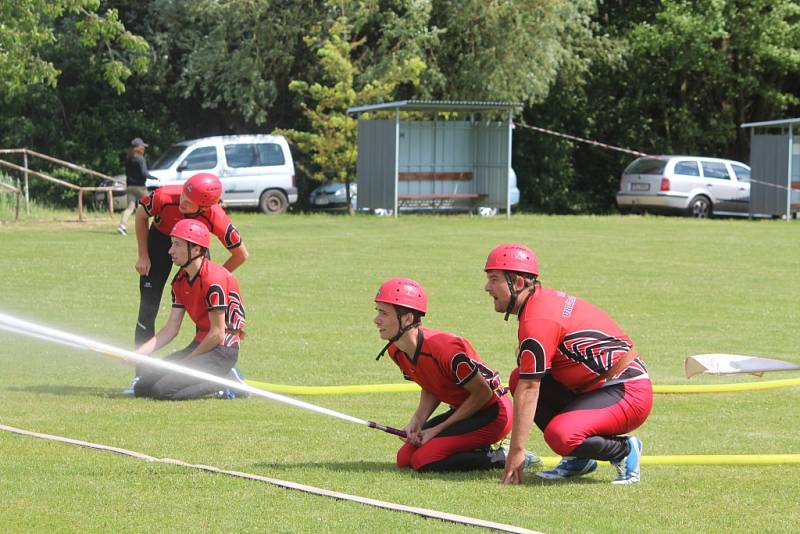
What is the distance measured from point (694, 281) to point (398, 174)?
1585cm

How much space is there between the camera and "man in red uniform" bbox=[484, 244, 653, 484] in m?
7.17

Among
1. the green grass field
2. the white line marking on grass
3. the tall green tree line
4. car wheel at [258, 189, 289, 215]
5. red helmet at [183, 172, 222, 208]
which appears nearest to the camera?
the white line marking on grass

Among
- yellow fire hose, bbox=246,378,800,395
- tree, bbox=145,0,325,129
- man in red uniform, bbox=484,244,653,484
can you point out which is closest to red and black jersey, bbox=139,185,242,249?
yellow fire hose, bbox=246,378,800,395

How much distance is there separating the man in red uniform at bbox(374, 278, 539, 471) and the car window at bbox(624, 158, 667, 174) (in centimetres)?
2864

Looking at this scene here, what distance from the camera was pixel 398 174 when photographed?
34531mm

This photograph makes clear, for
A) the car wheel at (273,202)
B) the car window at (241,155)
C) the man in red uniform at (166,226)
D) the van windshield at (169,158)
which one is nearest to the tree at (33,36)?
the van windshield at (169,158)

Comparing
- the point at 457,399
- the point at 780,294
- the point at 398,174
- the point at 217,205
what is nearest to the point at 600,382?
the point at 457,399

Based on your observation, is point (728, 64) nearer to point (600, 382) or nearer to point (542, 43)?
point (542, 43)

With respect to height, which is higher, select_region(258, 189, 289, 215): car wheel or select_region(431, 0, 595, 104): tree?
select_region(431, 0, 595, 104): tree

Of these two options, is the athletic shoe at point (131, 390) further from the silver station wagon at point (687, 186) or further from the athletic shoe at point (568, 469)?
the silver station wagon at point (687, 186)

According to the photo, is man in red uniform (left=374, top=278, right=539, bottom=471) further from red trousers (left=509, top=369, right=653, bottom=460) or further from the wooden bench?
the wooden bench

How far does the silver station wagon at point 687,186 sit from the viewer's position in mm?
35594

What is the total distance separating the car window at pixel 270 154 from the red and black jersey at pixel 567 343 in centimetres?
2743

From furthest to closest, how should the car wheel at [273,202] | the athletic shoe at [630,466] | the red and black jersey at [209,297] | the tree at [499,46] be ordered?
the tree at [499,46]
the car wheel at [273,202]
the red and black jersey at [209,297]
the athletic shoe at [630,466]
